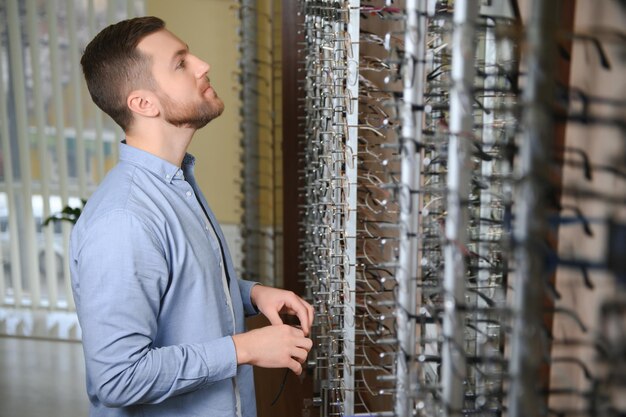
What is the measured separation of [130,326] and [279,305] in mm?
408

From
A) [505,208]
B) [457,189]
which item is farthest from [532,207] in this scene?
[505,208]

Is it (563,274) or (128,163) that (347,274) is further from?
(563,274)

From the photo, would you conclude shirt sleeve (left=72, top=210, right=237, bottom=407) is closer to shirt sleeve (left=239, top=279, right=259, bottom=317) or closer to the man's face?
the man's face

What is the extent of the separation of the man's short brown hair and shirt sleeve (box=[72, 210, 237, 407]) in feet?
0.82

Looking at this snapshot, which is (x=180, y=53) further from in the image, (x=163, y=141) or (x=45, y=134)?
(x=45, y=134)

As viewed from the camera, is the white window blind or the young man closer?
the young man

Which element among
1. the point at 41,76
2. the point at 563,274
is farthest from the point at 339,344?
the point at 41,76

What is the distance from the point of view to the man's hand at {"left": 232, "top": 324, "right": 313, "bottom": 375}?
120 cm

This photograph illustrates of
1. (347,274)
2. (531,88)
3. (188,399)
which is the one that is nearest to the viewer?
(531,88)

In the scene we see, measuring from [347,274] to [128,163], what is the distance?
0.52m

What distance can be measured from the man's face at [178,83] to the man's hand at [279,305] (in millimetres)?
401

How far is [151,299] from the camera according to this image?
1.18 metres

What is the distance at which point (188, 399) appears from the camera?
51.0 inches

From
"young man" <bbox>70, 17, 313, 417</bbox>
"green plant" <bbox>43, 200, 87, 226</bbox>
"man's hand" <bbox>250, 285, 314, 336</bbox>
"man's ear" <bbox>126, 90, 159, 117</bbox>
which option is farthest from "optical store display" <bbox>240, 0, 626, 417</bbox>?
"green plant" <bbox>43, 200, 87, 226</bbox>
